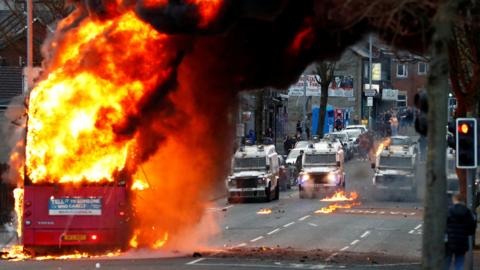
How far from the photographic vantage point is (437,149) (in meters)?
10.8

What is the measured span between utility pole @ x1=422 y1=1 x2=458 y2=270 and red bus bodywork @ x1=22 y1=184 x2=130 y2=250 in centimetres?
1045

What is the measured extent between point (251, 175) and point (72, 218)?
21.5m

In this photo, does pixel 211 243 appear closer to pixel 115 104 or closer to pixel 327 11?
pixel 115 104

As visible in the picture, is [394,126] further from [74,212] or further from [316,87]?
[74,212]

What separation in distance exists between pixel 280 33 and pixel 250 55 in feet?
4.28

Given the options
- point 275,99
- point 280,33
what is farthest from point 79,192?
point 275,99

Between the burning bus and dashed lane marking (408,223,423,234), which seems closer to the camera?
the burning bus

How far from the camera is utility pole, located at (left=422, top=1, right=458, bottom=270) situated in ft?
35.1

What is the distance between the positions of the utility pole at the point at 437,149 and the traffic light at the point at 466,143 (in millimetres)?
5711

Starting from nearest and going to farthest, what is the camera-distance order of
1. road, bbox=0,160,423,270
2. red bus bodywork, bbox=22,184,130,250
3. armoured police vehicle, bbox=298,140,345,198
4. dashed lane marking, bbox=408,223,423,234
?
road, bbox=0,160,423,270
red bus bodywork, bbox=22,184,130,250
dashed lane marking, bbox=408,223,423,234
armoured police vehicle, bbox=298,140,345,198

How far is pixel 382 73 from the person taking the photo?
95250 millimetres

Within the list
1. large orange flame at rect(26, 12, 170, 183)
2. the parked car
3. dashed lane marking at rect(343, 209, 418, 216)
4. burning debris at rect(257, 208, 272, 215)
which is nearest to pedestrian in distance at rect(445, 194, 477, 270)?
large orange flame at rect(26, 12, 170, 183)

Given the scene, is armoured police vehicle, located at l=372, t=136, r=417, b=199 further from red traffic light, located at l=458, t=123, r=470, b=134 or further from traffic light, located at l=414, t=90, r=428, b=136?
traffic light, located at l=414, t=90, r=428, b=136

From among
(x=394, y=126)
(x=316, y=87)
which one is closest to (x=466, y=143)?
(x=316, y=87)
